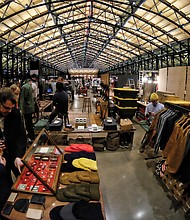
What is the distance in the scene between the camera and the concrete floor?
108 inches

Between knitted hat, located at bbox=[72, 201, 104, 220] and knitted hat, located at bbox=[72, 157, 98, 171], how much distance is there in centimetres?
61

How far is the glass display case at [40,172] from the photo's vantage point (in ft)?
6.09

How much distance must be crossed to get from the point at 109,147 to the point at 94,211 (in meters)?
3.45

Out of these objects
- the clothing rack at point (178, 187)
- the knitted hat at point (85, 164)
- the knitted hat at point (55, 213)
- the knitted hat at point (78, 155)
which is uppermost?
the knitted hat at point (78, 155)

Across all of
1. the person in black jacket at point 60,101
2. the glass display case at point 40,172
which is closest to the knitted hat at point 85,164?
the glass display case at point 40,172

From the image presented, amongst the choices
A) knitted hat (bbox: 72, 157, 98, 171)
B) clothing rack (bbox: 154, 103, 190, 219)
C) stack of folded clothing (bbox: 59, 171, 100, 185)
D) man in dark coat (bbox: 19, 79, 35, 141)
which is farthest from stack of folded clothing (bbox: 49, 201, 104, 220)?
man in dark coat (bbox: 19, 79, 35, 141)

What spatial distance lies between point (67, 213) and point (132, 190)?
1.98m

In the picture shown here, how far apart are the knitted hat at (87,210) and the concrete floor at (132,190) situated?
1140 mm

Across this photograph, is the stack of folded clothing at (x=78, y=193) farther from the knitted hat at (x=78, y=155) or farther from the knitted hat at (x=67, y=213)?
the knitted hat at (x=78, y=155)

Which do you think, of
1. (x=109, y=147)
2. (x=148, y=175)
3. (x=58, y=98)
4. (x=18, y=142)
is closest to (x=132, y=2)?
(x=58, y=98)

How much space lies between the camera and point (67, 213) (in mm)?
1594

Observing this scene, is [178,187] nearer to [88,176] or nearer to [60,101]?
[88,176]

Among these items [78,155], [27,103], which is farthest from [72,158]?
[27,103]

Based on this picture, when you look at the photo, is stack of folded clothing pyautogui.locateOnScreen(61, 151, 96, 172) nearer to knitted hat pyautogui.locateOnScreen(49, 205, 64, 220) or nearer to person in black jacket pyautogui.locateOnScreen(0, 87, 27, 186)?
person in black jacket pyautogui.locateOnScreen(0, 87, 27, 186)
